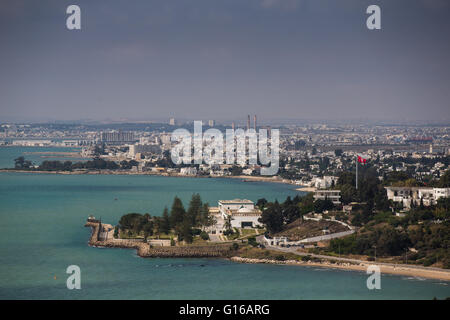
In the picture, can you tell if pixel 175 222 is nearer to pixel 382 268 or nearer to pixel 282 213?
pixel 282 213

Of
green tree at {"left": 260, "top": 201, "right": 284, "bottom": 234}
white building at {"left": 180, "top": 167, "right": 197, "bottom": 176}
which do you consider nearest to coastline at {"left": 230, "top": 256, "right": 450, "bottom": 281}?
green tree at {"left": 260, "top": 201, "right": 284, "bottom": 234}

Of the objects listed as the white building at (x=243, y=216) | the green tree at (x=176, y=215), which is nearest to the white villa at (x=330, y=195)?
the white building at (x=243, y=216)

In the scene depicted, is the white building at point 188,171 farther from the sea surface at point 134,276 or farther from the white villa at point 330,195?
the white villa at point 330,195

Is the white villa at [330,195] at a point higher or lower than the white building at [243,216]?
higher

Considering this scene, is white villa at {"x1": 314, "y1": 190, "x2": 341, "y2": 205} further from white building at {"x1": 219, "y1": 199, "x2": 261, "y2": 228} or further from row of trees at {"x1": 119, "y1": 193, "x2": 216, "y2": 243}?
row of trees at {"x1": 119, "y1": 193, "x2": 216, "y2": 243}

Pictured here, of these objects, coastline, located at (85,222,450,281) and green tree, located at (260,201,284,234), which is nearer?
coastline, located at (85,222,450,281)
